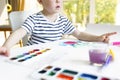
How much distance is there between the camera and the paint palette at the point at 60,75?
62 cm

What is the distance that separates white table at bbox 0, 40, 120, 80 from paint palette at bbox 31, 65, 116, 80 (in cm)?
2

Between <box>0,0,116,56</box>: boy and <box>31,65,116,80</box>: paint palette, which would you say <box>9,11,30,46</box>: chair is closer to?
<box>0,0,116,56</box>: boy

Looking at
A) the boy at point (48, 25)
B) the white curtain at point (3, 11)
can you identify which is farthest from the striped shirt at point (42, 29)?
the white curtain at point (3, 11)

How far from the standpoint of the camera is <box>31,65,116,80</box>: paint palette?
620 millimetres

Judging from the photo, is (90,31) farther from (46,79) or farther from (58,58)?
(46,79)

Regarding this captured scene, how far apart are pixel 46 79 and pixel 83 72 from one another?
0.12 m

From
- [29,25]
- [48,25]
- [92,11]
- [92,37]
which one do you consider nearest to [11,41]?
[29,25]

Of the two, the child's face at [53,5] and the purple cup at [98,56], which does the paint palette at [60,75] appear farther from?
the child's face at [53,5]

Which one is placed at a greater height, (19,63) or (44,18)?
(44,18)

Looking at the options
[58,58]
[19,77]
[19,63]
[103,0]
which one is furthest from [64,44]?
[103,0]

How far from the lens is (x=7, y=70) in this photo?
0.69m

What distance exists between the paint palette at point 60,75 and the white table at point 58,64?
2 centimetres

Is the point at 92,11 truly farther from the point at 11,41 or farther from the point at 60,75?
the point at 60,75

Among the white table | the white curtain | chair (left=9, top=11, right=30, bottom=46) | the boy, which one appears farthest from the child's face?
the white curtain
